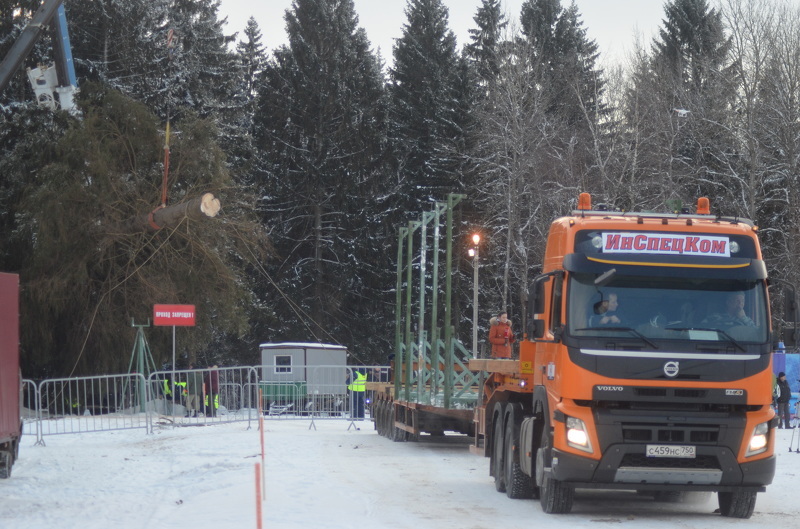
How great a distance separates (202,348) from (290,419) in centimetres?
1119

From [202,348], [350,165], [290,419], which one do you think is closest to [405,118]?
[350,165]

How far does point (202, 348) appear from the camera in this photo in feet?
138

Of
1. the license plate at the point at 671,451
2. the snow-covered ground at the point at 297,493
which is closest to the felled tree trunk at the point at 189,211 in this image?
the snow-covered ground at the point at 297,493

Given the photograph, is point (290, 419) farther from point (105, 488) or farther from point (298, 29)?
point (298, 29)

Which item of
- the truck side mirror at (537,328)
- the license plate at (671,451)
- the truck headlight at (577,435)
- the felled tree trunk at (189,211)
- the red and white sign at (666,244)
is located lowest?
the license plate at (671,451)

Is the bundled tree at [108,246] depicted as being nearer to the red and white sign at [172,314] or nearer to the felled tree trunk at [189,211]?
the red and white sign at [172,314]

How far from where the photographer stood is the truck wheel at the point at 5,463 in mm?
15595

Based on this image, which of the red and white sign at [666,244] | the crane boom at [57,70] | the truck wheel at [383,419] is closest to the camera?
the red and white sign at [666,244]

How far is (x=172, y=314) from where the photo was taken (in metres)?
28.8

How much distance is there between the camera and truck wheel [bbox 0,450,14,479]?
1560 centimetres

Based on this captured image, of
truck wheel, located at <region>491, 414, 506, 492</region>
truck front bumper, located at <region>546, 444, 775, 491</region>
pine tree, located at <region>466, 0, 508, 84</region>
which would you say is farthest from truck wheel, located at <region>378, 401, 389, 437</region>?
pine tree, located at <region>466, 0, 508, 84</region>

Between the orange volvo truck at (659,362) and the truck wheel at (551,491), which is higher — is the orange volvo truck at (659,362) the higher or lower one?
the higher one

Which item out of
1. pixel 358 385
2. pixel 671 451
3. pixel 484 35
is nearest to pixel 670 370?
pixel 671 451

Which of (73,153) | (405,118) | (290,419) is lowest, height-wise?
(290,419)
